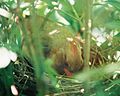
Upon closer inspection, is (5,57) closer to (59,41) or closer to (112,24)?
(112,24)

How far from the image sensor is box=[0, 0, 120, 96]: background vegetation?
63cm

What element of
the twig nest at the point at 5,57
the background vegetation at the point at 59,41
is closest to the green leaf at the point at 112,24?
the background vegetation at the point at 59,41

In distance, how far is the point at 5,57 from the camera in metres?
0.69

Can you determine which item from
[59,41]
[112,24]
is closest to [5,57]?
[112,24]

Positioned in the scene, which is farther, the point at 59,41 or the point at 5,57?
the point at 59,41

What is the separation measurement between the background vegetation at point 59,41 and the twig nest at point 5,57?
0.04 meters

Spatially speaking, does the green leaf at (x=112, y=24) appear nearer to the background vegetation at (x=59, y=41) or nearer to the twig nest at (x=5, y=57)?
the background vegetation at (x=59, y=41)

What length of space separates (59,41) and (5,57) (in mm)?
380

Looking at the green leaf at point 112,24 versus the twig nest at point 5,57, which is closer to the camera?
the twig nest at point 5,57

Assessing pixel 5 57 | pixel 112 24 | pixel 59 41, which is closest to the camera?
pixel 5 57

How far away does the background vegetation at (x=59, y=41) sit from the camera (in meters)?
0.63

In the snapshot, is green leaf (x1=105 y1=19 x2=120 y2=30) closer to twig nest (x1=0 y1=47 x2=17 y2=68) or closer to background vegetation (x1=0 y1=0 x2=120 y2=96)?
background vegetation (x1=0 y1=0 x2=120 y2=96)

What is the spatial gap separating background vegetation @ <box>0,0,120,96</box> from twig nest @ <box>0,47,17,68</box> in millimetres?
36

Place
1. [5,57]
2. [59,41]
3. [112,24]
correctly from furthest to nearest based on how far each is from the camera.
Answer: [59,41], [112,24], [5,57]
